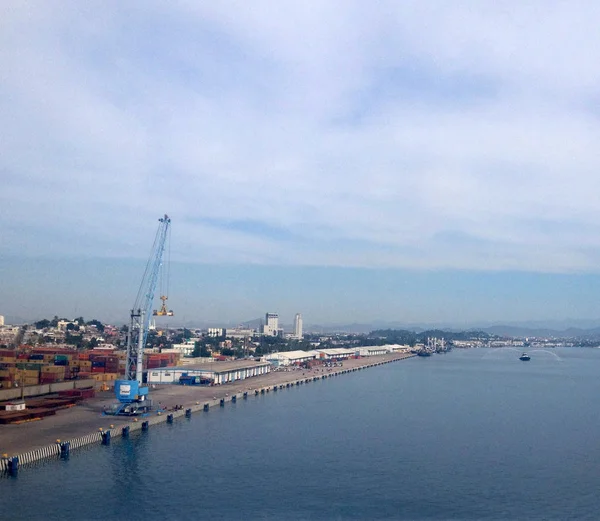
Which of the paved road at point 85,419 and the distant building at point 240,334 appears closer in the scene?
the paved road at point 85,419

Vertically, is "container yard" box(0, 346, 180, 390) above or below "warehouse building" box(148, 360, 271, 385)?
above

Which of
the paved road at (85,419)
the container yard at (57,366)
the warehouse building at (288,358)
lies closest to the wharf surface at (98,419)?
the paved road at (85,419)

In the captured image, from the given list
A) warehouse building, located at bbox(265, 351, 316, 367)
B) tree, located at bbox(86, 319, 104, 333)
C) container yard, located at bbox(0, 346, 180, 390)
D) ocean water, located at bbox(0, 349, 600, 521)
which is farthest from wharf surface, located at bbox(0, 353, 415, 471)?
tree, located at bbox(86, 319, 104, 333)

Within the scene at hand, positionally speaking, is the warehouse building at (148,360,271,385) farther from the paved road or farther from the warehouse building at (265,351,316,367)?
the warehouse building at (265,351,316,367)

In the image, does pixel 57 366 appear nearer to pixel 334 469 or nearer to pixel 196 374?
pixel 196 374

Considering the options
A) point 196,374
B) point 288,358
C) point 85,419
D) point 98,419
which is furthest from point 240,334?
point 85,419

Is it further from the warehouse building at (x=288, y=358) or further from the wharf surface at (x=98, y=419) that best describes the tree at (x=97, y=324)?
the wharf surface at (x=98, y=419)

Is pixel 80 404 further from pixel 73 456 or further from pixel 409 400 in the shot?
pixel 409 400
